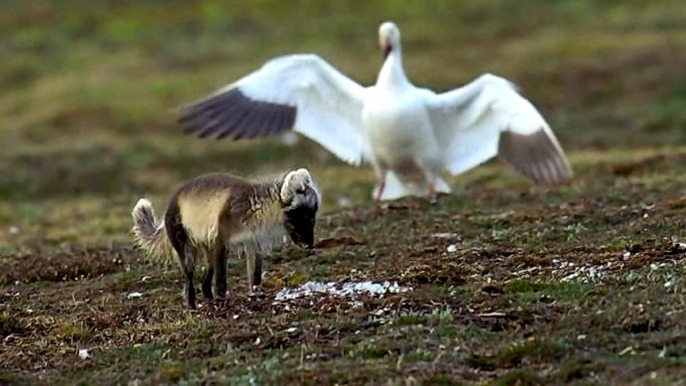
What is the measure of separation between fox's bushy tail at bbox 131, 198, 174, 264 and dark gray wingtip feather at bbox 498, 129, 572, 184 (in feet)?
18.8

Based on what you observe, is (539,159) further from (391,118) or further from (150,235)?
(150,235)

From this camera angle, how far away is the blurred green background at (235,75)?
23.9 m

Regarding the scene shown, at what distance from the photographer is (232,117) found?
51.6 feet

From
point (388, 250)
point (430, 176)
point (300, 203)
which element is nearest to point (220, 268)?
point (300, 203)

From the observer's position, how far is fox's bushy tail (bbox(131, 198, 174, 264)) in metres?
10.8

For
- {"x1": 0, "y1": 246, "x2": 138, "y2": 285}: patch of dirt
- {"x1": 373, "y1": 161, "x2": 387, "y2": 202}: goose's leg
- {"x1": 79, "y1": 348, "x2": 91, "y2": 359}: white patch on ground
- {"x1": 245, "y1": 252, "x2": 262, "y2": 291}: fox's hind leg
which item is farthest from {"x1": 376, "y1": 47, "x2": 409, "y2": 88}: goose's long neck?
{"x1": 79, "y1": 348, "x2": 91, "y2": 359}: white patch on ground

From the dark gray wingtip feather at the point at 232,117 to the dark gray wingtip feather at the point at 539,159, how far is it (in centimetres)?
248

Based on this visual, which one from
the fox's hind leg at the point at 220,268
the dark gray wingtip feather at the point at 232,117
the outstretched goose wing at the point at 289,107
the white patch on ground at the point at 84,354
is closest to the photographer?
the white patch on ground at the point at 84,354

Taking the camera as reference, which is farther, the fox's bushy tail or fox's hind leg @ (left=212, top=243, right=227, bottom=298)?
the fox's bushy tail

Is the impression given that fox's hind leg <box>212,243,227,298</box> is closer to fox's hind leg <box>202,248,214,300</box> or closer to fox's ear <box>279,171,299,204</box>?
fox's hind leg <box>202,248,214,300</box>

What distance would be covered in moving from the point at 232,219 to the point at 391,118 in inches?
258

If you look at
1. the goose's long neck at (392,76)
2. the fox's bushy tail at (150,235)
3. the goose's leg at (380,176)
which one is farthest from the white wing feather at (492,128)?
the fox's bushy tail at (150,235)

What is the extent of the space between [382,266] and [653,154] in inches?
410

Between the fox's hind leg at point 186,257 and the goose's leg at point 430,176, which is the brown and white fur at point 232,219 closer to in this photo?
the fox's hind leg at point 186,257
